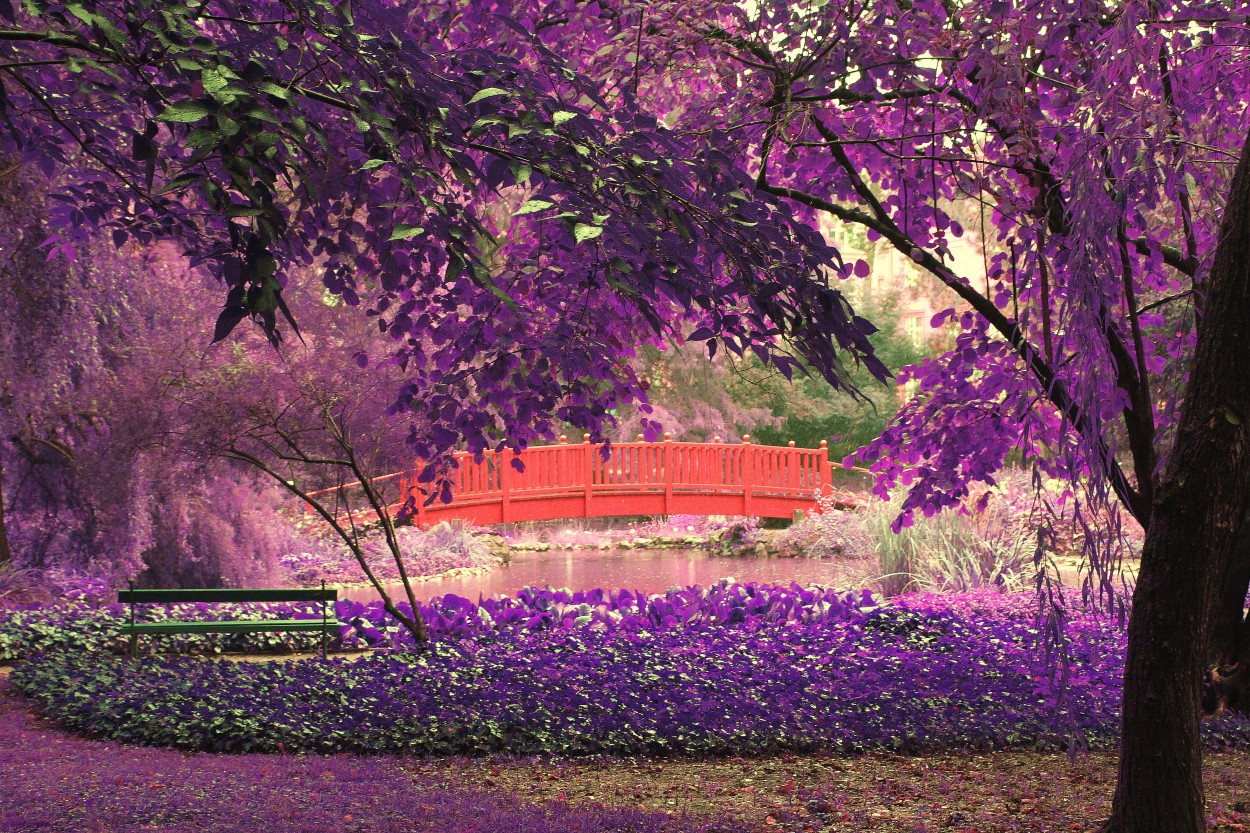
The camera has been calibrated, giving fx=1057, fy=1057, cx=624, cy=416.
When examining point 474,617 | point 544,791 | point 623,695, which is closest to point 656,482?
point 474,617

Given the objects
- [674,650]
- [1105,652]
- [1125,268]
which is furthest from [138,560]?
[1125,268]

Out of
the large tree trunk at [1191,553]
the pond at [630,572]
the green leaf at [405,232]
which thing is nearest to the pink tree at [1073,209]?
the large tree trunk at [1191,553]

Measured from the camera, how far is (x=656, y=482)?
693 inches

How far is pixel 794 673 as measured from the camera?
20.3 feet

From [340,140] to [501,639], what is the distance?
4544 mm

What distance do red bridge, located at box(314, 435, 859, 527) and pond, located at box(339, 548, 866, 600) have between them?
2.67 ft

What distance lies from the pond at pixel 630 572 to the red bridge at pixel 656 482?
32.0 inches

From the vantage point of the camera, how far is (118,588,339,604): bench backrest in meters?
7.04

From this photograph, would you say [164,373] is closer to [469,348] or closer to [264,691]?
[264,691]

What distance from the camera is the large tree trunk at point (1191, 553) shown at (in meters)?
2.87

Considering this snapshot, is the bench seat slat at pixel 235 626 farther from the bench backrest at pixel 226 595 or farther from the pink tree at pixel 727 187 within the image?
the pink tree at pixel 727 187

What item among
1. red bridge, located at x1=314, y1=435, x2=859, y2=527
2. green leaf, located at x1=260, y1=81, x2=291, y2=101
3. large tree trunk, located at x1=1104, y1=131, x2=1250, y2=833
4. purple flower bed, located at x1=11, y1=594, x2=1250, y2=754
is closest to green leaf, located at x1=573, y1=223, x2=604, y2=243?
green leaf, located at x1=260, y1=81, x2=291, y2=101

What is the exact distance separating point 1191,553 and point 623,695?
134 inches

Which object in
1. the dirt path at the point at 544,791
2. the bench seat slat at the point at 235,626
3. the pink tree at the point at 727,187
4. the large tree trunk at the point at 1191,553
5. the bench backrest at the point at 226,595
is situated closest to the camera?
the pink tree at the point at 727,187
